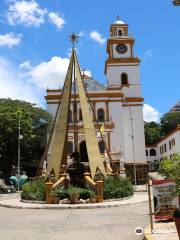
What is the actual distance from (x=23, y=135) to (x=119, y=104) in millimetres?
15505

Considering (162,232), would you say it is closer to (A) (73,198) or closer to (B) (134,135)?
(A) (73,198)

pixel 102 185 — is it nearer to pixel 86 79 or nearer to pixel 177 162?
pixel 177 162

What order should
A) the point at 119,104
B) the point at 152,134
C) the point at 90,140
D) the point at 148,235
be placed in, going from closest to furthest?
the point at 148,235 → the point at 90,140 → the point at 119,104 → the point at 152,134

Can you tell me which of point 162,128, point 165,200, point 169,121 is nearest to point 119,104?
point 169,121

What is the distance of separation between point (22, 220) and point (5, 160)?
112ft

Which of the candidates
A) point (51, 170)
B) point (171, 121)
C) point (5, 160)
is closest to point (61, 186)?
point (51, 170)

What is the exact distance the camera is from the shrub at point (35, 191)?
71.8 feet

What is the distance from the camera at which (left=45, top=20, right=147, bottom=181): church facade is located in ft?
180

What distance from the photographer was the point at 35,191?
22.6 metres

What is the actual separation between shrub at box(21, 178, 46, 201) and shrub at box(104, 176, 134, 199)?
346 cm

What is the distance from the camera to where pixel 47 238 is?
1057cm

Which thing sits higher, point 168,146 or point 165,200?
point 168,146

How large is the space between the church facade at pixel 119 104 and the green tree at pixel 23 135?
2498mm

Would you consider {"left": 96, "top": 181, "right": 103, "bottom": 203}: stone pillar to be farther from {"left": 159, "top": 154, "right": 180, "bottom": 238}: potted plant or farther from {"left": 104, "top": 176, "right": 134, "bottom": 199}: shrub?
{"left": 159, "top": 154, "right": 180, "bottom": 238}: potted plant
